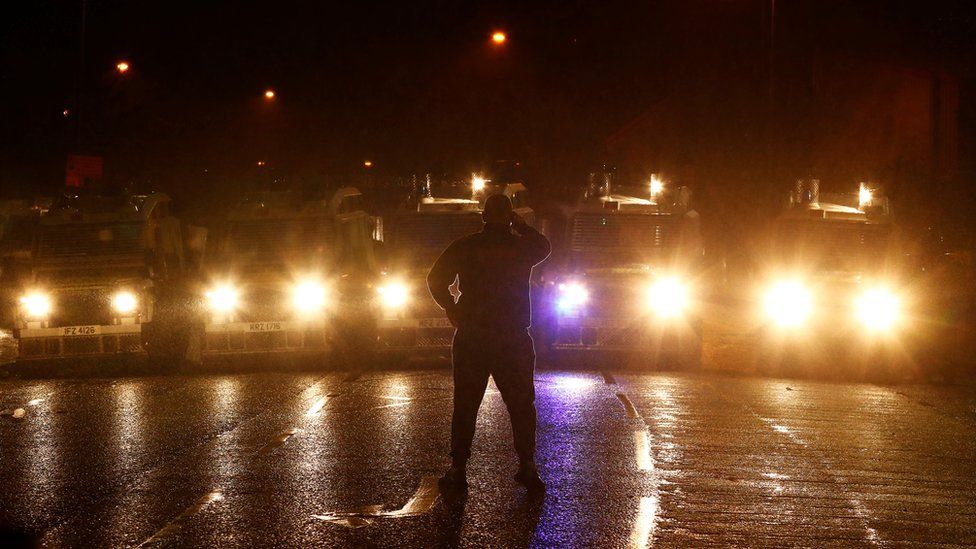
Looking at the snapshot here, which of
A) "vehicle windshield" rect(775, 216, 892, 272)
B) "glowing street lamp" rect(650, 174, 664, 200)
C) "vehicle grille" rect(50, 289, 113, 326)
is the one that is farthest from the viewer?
"vehicle windshield" rect(775, 216, 892, 272)

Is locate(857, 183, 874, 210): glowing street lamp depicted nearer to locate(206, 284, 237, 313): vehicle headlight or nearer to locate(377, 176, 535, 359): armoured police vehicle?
locate(377, 176, 535, 359): armoured police vehicle

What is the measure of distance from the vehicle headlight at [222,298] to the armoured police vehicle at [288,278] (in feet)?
0.05

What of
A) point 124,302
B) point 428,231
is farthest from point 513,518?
point 124,302

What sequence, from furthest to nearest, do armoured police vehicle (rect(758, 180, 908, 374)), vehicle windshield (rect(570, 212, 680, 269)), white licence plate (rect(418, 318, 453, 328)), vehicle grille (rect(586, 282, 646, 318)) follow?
1. armoured police vehicle (rect(758, 180, 908, 374))
2. vehicle windshield (rect(570, 212, 680, 269))
3. vehicle grille (rect(586, 282, 646, 318))
4. white licence plate (rect(418, 318, 453, 328))

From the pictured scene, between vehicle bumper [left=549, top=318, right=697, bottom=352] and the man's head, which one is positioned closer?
the man's head

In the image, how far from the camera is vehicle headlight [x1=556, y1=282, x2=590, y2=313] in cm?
1941

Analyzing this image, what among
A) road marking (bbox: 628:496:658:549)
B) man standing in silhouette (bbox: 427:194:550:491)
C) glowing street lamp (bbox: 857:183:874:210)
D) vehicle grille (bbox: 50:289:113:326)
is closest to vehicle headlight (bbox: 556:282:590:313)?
glowing street lamp (bbox: 857:183:874:210)

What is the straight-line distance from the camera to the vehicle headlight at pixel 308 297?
19.4 m

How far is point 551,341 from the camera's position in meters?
19.5

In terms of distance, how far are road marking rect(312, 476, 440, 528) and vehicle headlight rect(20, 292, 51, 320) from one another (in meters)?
12.9

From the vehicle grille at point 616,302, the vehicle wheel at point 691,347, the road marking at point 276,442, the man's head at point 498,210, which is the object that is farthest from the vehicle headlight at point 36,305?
the man's head at point 498,210

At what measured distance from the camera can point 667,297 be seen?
64.0 feet

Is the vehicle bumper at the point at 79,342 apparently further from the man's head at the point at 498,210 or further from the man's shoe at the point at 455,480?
the man's head at the point at 498,210

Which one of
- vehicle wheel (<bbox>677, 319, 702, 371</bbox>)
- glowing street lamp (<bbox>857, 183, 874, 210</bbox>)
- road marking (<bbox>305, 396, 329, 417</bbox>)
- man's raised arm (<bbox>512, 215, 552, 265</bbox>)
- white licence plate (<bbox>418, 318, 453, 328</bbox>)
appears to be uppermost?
glowing street lamp (<bbox>857, 183, 874, 210</bbox>)
